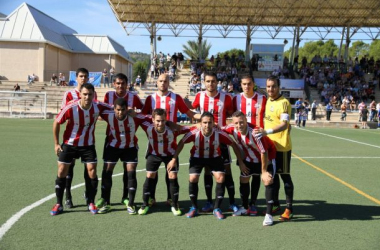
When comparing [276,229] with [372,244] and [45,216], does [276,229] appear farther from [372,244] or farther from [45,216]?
[45,216]

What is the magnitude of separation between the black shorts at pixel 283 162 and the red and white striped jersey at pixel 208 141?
744 millimetres

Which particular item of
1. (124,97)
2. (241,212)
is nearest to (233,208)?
(241,212)

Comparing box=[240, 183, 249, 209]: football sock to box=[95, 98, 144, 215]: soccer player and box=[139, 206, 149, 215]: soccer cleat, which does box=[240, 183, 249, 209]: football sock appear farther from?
box=[95, 98, 144, 215]: soccer player

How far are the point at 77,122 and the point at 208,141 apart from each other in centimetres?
189

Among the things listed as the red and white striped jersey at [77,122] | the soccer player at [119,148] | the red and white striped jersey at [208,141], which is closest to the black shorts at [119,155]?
the soccer player at [119,148]

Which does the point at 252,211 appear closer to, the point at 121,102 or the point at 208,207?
the point at 208,207

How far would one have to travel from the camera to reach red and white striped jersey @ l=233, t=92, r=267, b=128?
5633 millimetres

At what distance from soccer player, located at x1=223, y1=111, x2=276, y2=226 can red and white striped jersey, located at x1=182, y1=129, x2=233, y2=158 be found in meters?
0.16

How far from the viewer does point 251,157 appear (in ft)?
17.8

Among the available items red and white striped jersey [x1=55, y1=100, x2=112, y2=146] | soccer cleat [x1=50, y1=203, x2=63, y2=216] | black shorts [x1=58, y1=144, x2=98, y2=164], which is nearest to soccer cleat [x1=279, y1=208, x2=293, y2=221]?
black shorts [x1=58, y1=144, x2=98, y2=164]

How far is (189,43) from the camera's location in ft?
216

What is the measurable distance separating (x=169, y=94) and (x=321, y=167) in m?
5.29

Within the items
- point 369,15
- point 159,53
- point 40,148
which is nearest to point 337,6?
point 369,15

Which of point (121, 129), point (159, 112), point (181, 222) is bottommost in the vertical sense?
point (181, 222)
